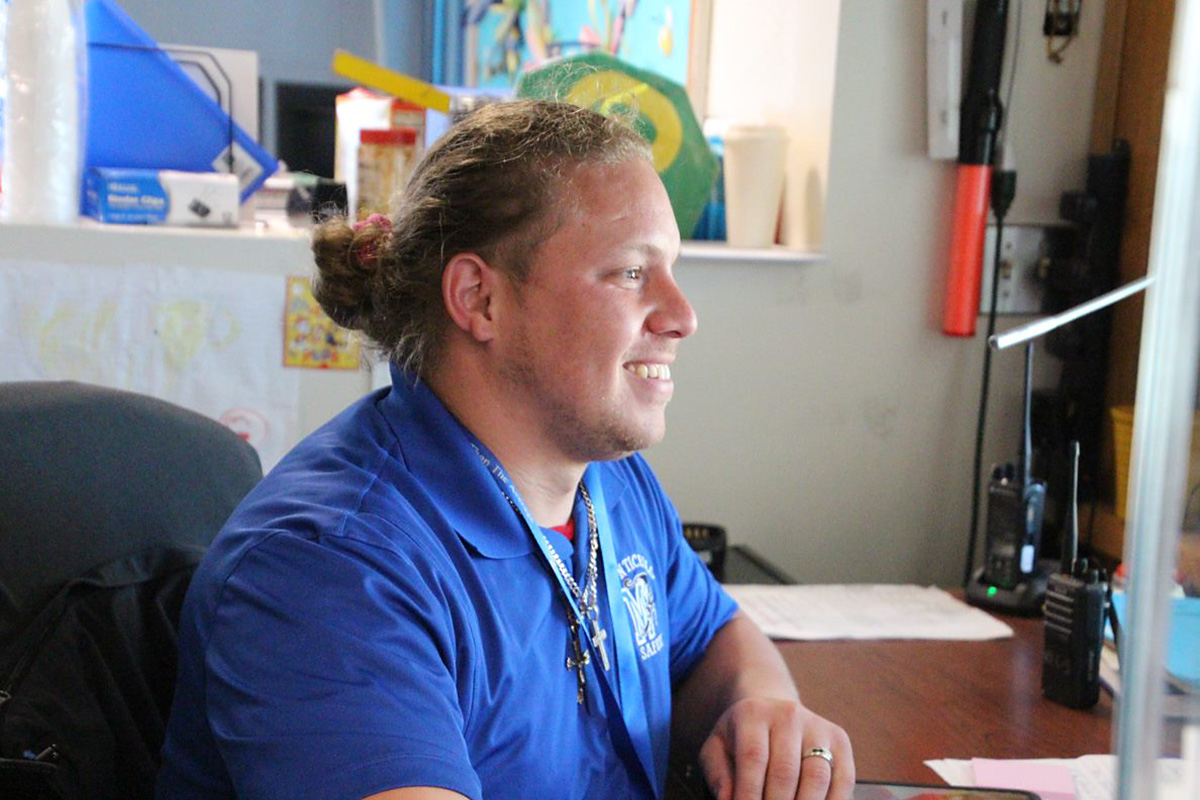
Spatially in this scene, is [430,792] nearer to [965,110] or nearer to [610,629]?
[610,629]

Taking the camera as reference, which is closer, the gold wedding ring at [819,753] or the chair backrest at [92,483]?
the chair backrest at [92,483]

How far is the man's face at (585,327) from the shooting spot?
107cm

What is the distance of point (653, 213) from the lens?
1.10m

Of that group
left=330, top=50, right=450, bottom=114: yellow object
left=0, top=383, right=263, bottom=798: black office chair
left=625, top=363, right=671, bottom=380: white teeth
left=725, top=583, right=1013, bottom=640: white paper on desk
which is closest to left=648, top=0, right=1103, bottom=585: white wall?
left=725, top=583, right=1013, bottom=640: white paper on desk

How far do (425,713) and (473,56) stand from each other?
9.58ft

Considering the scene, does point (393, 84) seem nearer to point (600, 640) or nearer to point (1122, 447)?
point (600, 640)

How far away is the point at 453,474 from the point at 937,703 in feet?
1.96

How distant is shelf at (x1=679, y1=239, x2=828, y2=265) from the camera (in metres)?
1.81

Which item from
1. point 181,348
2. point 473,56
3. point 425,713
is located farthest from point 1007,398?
point 473,56

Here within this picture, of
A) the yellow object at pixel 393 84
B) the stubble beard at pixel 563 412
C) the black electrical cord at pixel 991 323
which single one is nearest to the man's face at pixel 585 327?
the stubble beard at pixel 563 412

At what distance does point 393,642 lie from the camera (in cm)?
81

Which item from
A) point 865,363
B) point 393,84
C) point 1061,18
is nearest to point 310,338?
point 393,84

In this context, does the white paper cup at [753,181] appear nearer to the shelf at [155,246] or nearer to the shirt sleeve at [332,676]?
the shelf at [155,246]

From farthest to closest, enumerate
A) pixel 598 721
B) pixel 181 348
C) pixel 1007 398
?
pixel 1007 398 < pixel 181 348 < pixel 598 721
